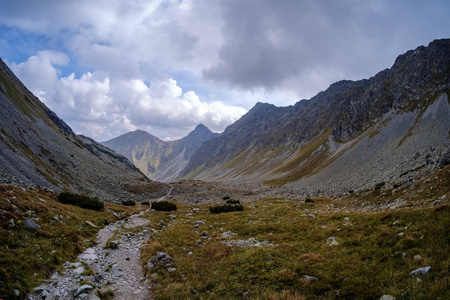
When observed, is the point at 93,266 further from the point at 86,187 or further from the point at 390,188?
the point at 86,187

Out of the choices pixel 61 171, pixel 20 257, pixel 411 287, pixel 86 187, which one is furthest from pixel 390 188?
pixel 61 171

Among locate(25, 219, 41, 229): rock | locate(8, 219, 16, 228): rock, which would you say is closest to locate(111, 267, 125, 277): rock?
locate(25, 219, 41, 229): rock

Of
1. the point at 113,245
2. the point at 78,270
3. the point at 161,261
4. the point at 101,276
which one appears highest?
the point at 78,270

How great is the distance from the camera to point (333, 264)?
1092 cm

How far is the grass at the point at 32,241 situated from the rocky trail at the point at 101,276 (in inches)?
23.9

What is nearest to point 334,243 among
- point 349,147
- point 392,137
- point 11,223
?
point 11,223

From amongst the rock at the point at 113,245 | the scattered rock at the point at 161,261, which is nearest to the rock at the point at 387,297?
the scattered rock at the point at 161,261

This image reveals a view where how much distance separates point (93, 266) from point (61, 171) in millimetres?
44911

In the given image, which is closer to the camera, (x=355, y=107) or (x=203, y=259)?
(x=203, y=259)

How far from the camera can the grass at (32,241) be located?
385 inches

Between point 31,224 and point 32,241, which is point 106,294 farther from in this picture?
point 31,224

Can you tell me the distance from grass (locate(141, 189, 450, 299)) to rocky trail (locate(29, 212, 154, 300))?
856 millimetres

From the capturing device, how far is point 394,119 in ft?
299

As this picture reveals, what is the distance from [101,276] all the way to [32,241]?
15.7 feet
